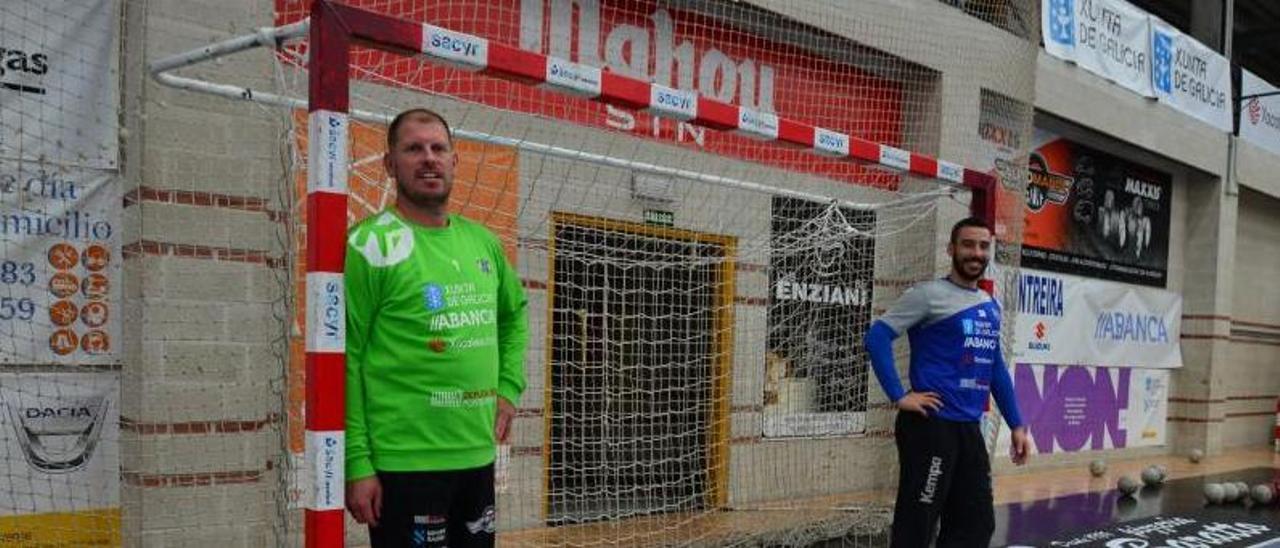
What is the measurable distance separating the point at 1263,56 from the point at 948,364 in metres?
18.0

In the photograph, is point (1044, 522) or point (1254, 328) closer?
point (1044, 522)

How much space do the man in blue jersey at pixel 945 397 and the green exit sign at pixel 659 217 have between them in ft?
7.87

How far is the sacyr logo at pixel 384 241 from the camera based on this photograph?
8.46 ft

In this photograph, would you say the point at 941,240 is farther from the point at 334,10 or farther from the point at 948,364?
the point at 334,10

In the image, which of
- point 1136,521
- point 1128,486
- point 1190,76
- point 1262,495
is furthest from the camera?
point 1190,76

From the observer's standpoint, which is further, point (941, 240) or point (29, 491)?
point (941, 240)

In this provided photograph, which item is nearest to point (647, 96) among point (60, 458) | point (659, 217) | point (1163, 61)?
point (659, 217)

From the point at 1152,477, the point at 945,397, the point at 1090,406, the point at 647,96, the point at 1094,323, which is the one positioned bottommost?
the point at 1152,477

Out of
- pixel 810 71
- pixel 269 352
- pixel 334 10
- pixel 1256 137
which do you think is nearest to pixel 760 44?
pixel 810 71

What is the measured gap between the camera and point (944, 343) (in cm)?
412

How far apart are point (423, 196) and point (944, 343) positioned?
2457 millimetres

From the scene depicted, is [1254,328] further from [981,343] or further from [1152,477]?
[981,343]

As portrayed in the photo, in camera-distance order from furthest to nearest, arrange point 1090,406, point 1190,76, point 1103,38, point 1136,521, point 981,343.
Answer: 1. point 1190,76
2. point 1090,406
3. point 1103,38
4. point 1136,521
5. point 981,343

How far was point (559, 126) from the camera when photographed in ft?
19.8
